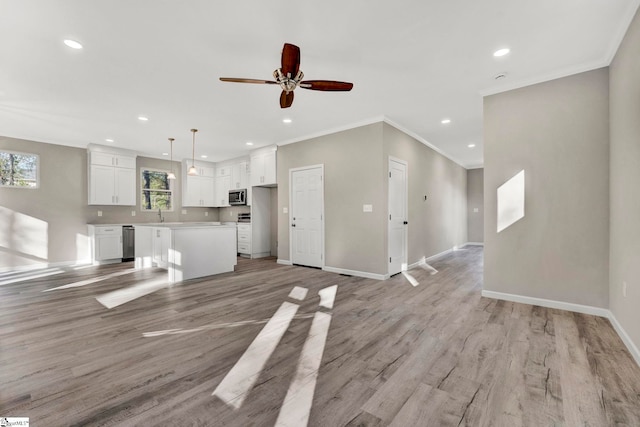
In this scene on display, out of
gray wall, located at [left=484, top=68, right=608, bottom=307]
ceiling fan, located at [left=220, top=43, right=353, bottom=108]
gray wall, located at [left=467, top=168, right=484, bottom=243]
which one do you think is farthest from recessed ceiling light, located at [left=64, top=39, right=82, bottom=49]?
gray wall, located at [left=467, top=168, right=484, bottom=243]

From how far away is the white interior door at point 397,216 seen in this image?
494 cm

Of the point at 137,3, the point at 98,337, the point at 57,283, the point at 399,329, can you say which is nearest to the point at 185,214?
the point at 57,283

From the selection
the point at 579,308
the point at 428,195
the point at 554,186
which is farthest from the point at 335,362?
the point at 428,195

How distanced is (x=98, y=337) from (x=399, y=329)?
2.82m

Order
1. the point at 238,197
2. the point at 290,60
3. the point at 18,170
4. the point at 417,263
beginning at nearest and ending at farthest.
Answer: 1. the point at 290,60
2. the point at 18,170
3. the point at 417,263
4. the point at 238,197

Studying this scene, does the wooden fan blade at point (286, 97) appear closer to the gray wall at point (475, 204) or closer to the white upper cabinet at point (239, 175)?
the white upper cabinet at point (239, 175)

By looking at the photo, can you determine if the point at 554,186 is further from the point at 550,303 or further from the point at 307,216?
the point at 307,216

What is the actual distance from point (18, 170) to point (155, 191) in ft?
8.50

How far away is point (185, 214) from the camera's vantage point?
27.0ft

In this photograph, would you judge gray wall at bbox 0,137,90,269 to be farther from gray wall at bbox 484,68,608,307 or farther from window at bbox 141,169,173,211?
gray wall at bbox 484,68,608,307

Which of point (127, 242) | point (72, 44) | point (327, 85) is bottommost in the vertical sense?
point (127, 242)

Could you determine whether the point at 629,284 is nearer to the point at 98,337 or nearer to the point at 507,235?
the point at 507,235

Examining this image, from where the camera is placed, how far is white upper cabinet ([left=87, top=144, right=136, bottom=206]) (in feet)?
21.0

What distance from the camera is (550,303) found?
3.29 metres
